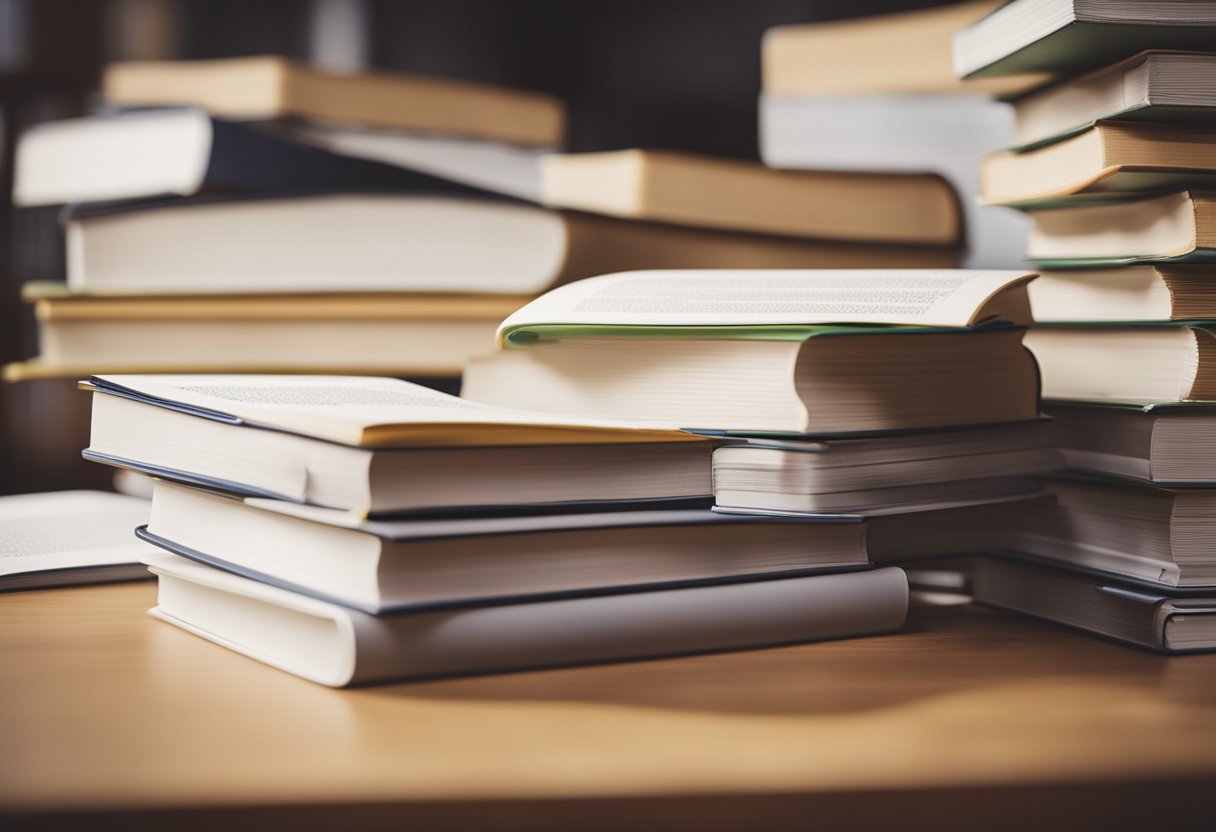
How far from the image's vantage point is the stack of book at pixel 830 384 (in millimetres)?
567

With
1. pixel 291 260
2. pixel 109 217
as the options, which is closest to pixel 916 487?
pixel 291 260

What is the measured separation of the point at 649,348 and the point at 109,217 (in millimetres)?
416

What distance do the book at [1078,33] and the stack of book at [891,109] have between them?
8.4 inches

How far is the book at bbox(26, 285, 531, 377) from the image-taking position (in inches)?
31.4

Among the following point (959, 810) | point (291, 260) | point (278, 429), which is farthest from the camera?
point (291, 260)

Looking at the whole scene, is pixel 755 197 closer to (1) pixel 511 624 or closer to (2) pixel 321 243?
(2) pixel 321 243

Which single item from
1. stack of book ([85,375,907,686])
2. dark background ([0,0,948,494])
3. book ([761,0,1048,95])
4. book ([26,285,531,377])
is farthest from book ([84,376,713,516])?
dark background ([0,0,948,494])

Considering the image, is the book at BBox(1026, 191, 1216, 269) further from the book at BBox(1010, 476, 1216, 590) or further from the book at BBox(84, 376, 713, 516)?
the book at BBox(84, 376, 713, 516)

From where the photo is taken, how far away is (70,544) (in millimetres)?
708

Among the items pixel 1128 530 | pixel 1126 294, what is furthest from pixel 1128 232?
pixel 1128 530

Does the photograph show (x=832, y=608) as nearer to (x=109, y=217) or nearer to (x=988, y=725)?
(x=988, y=725)

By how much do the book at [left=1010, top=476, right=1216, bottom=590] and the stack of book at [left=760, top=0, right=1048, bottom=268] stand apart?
0.30 metres

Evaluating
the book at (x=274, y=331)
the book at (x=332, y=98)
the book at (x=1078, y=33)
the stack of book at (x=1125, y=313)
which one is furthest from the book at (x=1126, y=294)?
the book at (x=332, y=98)

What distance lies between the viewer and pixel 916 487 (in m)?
0.60
